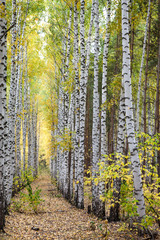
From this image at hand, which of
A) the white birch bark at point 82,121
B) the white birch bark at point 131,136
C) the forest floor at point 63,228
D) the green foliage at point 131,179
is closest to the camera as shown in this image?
the green foliage at point 131,179

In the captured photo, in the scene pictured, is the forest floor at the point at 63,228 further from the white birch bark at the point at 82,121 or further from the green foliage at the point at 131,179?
the white birch bark at the point at 82,121

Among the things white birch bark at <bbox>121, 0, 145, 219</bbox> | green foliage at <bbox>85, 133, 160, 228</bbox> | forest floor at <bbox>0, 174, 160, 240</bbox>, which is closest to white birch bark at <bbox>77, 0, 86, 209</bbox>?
forest floor at <bbox>0, 174, 160, 240</bbox>

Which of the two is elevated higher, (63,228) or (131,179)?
(131,179)

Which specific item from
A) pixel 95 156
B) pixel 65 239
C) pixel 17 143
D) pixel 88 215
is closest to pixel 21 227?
pixel 65 239

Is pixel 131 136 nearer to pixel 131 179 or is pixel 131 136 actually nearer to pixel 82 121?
pixel 131 179

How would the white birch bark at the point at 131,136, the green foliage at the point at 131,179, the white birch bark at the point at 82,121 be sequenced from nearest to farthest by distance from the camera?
the green foliage at the point at 131,179 → the white birch bark at the point at 131,136 → the white birch bark at the point at 82,121

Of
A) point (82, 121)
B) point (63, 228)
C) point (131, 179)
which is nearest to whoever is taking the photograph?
point (131, 179)

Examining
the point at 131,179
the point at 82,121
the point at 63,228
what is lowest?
the point at 63,228

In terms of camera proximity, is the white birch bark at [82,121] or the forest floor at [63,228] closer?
the forest floor at [63,228]

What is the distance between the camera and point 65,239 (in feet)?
17.3

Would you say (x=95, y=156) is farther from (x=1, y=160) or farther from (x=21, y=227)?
(x=1, y=160)

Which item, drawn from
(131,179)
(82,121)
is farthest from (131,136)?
(82,121)

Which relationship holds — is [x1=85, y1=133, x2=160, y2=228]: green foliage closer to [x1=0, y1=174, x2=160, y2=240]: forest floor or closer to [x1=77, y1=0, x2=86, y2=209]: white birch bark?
[x1=0, y1=174, x2=160, y2=240]: forest floor

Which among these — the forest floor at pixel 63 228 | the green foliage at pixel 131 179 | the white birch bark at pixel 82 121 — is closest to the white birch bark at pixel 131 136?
the green foliage at pixel 131 179
